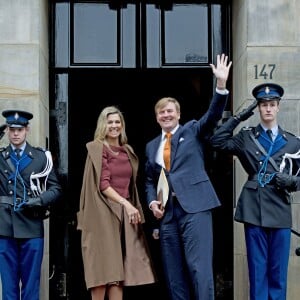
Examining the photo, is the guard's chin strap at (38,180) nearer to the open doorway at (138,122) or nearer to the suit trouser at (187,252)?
the suit trouser at (187,252)

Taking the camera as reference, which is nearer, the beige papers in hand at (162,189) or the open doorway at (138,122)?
the beige papers in hand at (162,189)

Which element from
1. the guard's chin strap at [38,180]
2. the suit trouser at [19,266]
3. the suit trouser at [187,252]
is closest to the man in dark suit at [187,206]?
the suit trouser at [187,252]

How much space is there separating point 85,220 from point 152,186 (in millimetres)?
620

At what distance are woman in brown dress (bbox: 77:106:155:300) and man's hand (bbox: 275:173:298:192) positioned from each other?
1205mm

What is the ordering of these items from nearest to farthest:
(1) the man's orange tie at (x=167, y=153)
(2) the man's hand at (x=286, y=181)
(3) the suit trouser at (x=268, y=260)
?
(2) the man's hand at (x=286, y=181), (3) the suit trouser at (x=268, y=260), (1) the man's orange tie at (x=167, y=153)

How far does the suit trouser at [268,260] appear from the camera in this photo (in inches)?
279

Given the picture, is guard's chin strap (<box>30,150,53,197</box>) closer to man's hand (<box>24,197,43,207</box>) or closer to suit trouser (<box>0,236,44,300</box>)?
man's hand (<box>24,197,43,207</box>)

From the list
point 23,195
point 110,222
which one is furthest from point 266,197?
point 23,195

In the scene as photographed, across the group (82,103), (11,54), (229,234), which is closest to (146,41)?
(82,103)

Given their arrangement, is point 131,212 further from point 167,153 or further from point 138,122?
point 138,122

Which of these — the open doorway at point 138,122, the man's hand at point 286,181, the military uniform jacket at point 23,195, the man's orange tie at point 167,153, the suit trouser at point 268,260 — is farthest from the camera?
the open doorway at point 138,122

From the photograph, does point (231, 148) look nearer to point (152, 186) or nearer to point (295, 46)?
point (152, 186)

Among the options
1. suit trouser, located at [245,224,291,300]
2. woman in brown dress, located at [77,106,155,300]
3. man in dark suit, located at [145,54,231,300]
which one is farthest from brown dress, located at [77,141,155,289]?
suit trouser, located at [245,224,291,300]

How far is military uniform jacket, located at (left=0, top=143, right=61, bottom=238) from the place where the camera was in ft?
23.7
